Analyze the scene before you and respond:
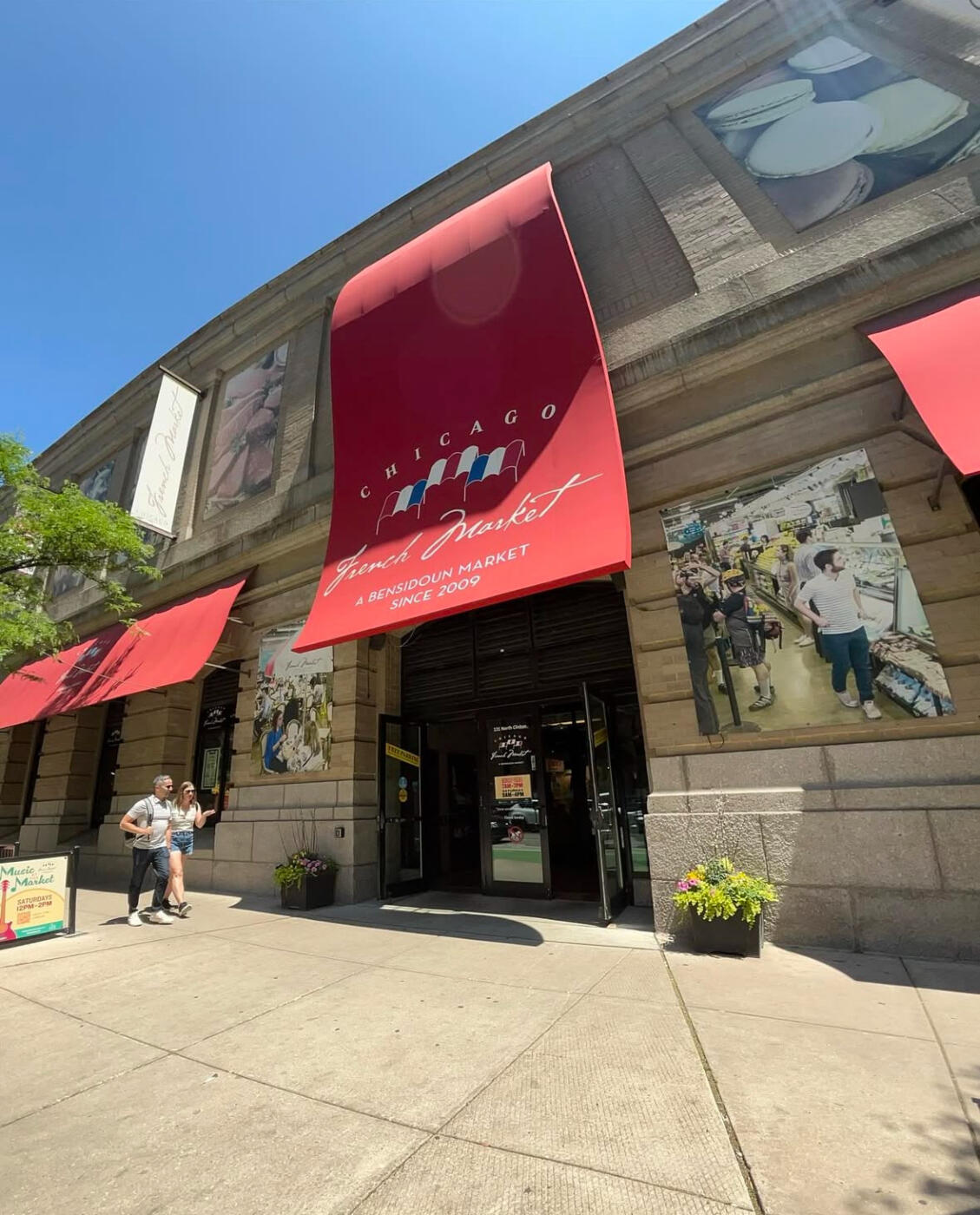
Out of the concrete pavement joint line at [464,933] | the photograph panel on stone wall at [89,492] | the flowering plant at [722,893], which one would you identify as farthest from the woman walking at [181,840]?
the photograph panel on stone wall at [89,492]

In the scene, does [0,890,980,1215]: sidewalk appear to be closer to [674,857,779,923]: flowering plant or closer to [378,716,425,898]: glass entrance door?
[674,857,779,923]: flowering plant

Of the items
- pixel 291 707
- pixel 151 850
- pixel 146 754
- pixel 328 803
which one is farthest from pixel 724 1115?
pixel 146 754

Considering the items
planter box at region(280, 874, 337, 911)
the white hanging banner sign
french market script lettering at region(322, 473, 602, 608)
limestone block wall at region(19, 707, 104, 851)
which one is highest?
the white hanging banner sign

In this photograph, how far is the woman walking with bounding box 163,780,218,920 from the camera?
8359 mm

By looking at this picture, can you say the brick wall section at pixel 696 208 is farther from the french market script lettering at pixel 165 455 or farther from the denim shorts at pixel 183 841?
the french market script lettering at pixel 165 455

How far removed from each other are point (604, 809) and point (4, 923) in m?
7.34

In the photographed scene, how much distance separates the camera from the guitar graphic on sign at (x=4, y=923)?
265 inches

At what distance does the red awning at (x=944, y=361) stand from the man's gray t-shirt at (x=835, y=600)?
1.70 meters

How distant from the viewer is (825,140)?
8.16 meters

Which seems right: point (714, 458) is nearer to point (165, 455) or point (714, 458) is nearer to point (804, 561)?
point (804, 561)

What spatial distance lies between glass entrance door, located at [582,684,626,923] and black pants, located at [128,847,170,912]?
6102mm

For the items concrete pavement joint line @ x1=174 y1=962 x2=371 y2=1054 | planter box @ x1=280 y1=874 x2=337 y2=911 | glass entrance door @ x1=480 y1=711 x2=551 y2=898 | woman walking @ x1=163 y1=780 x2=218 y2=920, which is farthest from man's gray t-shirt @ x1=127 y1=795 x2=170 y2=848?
glass entrance door @ x1=480 y1=711 x2=551 y2=898

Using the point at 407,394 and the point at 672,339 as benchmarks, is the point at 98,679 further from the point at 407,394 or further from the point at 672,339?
the point at 672,339

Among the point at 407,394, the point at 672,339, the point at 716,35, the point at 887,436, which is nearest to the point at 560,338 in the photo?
the point at 672,339
